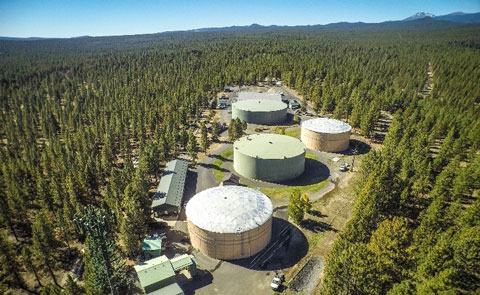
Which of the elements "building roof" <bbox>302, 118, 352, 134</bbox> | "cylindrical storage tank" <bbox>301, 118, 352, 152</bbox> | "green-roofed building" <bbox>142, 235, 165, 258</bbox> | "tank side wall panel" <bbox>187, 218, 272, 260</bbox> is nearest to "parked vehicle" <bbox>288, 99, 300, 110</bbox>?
"building roof" <bbox>302, 118, 352, 134</bbox>

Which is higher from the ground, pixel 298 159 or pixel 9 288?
pixel 298 159

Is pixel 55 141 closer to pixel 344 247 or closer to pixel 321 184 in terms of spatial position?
pixel 321 184

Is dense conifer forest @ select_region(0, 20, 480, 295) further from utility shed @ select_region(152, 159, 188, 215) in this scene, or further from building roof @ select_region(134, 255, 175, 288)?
utility shed @ select_region(152, 159, 188, 215)

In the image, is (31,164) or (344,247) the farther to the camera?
(31,164)

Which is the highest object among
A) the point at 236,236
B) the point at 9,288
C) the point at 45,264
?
the point at 236,236

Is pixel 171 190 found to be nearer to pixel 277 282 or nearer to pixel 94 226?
pixel 277 282

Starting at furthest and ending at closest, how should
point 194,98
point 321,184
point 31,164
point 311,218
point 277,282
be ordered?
point 194,98 < point 31,164 < point 321,184 < point 311,218 < point 277,282

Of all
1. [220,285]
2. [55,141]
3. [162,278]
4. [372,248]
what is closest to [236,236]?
[220,285]

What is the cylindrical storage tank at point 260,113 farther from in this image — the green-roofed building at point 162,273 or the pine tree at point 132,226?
the green-roofed building at point 162,273

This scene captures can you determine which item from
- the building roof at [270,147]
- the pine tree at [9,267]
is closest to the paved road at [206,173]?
the building roof at [270,147]
